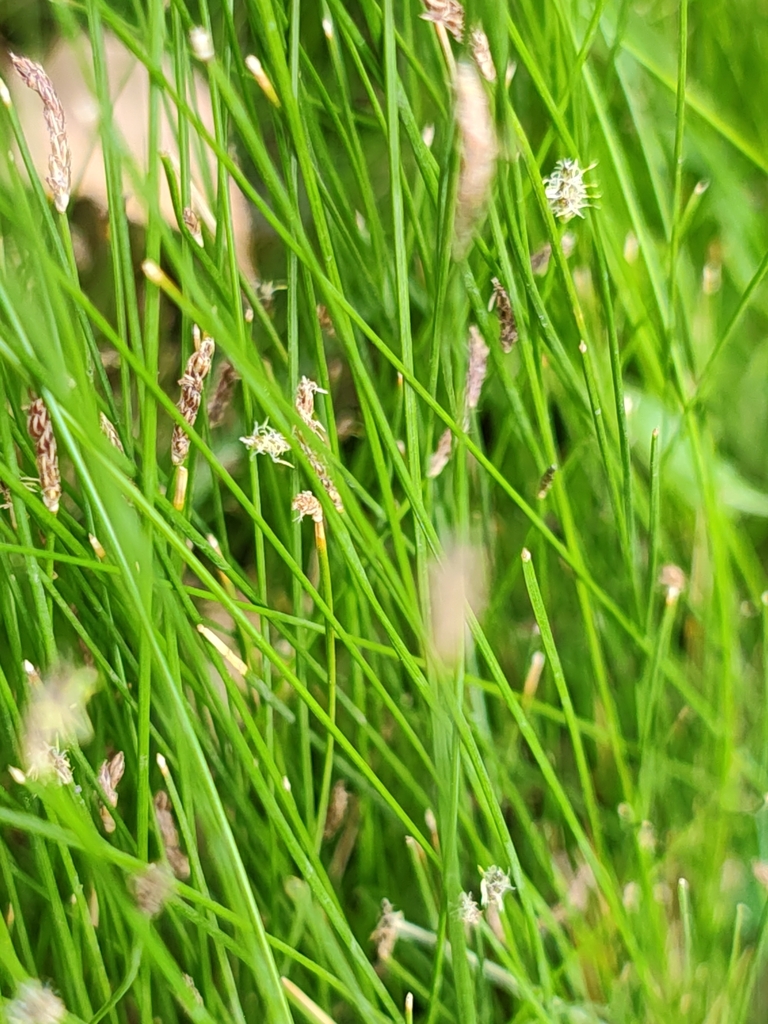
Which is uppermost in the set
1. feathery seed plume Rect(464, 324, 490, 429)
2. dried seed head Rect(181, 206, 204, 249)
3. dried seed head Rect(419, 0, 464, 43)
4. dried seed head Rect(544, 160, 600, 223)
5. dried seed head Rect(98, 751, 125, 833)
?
dried seed head Rect(419, 0, 464, 43)

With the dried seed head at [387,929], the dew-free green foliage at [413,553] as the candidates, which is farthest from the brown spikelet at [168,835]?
the dried seed head at [387,929]

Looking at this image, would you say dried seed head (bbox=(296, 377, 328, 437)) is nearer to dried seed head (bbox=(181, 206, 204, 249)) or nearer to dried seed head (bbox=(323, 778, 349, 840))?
dried seed head (bbox=(181, 206, 204, 249))

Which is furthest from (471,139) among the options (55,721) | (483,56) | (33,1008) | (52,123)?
(33,1008)

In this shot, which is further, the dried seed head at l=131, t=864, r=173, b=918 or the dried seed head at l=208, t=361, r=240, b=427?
the dried seed head at l=208, t=361, r=240, b=427

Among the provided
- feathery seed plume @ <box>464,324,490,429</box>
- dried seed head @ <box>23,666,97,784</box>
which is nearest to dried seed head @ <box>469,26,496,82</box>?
feathery seed plume @ <box>464,324,490,429</box>


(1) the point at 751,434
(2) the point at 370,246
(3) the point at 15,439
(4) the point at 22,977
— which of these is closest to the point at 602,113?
(2) the point at 370,246

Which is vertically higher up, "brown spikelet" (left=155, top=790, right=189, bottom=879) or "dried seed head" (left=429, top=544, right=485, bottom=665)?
"dried seed head" (left=429, top=544, right=485, bottom=665)

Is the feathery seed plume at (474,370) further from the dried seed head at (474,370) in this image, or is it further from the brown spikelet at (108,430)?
the brown spikelet at (108,430)
